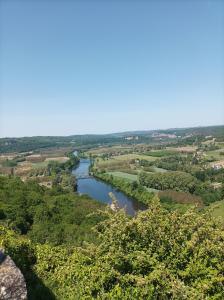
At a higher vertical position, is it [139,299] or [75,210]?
[139,299]

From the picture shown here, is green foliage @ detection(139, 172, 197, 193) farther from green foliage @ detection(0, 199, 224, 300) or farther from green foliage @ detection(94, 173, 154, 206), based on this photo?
green foliage @ detection(0, 199, 224, 300)

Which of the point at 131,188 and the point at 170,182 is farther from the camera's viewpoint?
the point at 170,182

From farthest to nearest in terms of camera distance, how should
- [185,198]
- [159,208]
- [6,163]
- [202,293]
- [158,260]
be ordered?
1. [6,163]
2. [185,198]
3. [159,208]
4. [158,260]
5. [202,293]

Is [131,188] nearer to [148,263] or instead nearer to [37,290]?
[37,290]

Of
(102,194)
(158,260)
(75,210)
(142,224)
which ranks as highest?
(142,224)

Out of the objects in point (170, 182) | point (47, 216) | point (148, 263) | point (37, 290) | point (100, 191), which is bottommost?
point (100, 191)

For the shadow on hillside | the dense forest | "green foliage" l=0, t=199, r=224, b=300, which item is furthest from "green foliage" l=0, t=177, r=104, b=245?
"green foliage" l=0, t=199, r=224, b=300

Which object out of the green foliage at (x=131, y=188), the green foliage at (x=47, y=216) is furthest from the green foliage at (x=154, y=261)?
the green foliage at (x=131, y=188)

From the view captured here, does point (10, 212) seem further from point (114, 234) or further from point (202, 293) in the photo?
point (202, 293)

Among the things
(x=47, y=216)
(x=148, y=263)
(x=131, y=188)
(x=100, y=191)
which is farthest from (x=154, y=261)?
(x=100, y=191)

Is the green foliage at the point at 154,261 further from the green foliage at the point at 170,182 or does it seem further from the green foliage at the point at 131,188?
the green foliage at the point at 170,182

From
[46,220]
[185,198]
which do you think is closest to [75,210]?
[46,220]
